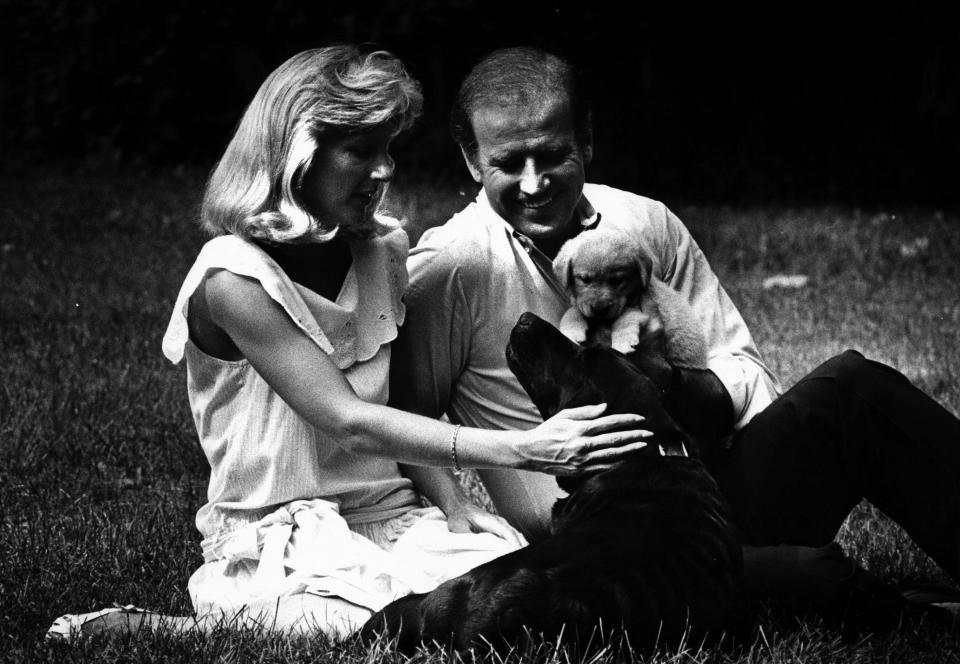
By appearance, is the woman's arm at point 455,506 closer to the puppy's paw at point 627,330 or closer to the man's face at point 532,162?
the puppy's paw at point 627,330

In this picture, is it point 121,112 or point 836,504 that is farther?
point 121,112

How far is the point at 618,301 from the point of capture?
11.2ft

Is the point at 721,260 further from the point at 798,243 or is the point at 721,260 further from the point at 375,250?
the point at 375,250

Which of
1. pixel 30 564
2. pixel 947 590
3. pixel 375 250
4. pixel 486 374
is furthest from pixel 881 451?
pixel 30 564

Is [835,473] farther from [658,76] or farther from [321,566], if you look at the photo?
[658,76]

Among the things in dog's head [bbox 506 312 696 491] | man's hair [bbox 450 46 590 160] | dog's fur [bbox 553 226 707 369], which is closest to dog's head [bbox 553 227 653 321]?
dog's fur [bbox 553 226 707 369]

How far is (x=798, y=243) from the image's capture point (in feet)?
28.4

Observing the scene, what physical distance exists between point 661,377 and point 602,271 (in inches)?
12.7

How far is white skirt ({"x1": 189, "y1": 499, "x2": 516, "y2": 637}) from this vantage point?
9.61 feet

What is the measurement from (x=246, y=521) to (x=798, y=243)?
6.16m

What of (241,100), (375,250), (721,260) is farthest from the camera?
(241,100)

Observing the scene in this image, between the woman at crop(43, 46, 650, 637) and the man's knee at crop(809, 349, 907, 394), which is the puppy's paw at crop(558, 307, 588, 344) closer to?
the woman at crop(43, 46, 650, 637)

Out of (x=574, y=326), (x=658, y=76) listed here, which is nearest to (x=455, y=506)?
(x=574, y=326)

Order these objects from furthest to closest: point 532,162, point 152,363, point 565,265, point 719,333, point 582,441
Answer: point 152,363 → point 719,333 → point 565,265 → point 532,162 → point 582,441
